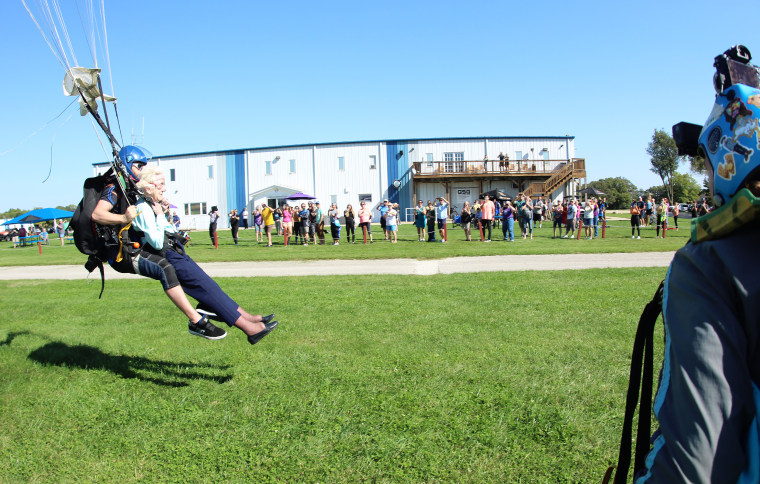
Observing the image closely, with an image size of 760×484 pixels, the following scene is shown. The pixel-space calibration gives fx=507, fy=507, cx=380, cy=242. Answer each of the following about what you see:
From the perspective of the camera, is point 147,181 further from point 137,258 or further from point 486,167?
point 486,167

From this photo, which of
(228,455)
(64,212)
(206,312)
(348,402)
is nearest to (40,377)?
(206,312)

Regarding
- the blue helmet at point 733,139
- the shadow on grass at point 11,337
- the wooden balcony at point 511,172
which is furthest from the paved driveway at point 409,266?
the wooden balcony at point 511,172

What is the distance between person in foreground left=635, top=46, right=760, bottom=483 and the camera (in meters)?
1.16

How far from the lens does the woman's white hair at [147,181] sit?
15.6ft

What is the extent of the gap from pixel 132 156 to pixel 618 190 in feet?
292

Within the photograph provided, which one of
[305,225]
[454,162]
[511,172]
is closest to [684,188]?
[511,172]

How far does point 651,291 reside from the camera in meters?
8.38

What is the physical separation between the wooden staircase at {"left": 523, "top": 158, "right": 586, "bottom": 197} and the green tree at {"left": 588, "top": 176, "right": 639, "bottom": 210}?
34.3m

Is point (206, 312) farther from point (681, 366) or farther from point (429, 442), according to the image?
point (681, 366)

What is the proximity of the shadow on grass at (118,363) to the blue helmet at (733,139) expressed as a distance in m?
4.52

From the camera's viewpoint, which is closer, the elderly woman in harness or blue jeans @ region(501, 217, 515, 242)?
the elderly woman in harness

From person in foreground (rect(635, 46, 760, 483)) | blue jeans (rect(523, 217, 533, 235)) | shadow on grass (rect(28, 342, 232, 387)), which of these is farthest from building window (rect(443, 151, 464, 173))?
person in foreground (rect(635, 46, 760, 483))

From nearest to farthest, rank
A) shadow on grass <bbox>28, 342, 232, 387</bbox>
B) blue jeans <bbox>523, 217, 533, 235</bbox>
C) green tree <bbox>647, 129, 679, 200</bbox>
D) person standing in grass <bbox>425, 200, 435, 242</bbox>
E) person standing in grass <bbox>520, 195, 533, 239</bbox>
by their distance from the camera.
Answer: shadow on grass <bbox>28, 342, 232, 387</bbox>, person standing in grass <bbox>425, 200, 435, 242</bbox>, person standing in grass <bbox>520, 195, 533, 239</bbox>, blue jeans <bbox>523, 217, 533, 235</bbox>, green tree <bbox>647, 129, 679, 200</bbox>

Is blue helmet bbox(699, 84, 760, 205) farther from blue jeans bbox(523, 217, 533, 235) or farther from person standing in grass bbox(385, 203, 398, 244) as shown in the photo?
blue jeans bbox(523, 217, 533, 235)
